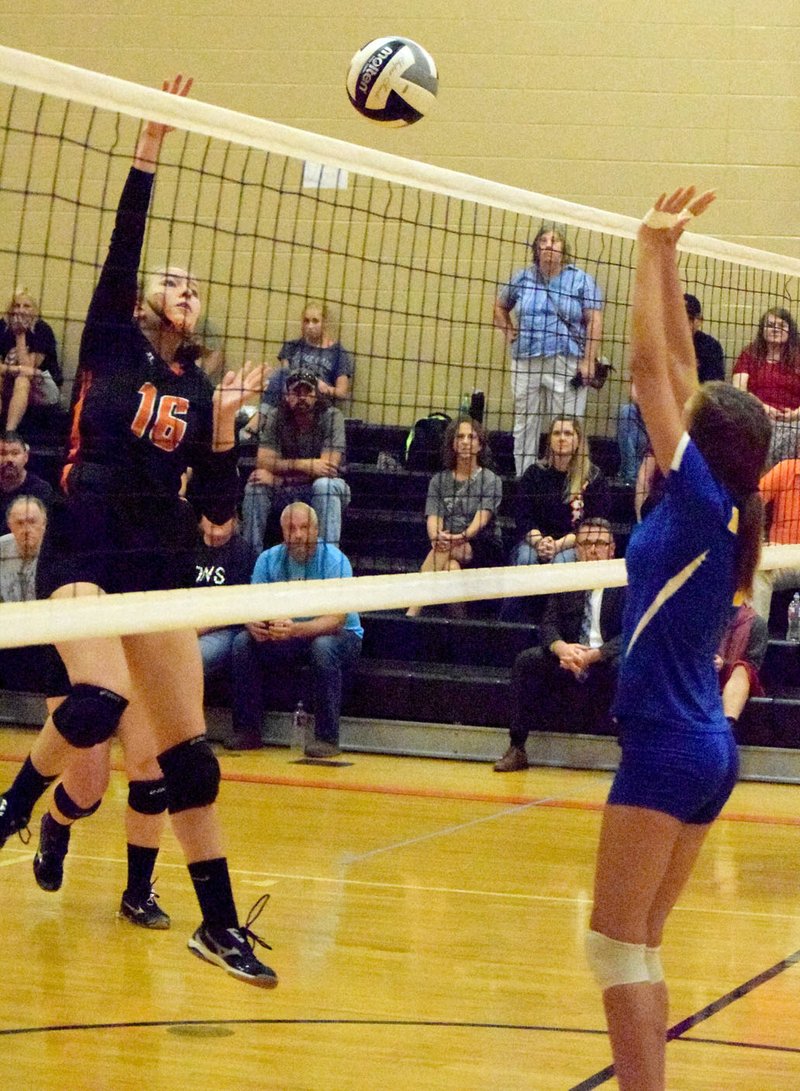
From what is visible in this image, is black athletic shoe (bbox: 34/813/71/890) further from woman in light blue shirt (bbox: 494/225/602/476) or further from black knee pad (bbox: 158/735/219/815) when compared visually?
woman in light blue shirt (bbox: 494/225/602/476)

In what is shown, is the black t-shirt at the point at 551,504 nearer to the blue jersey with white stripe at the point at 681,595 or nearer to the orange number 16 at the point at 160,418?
the orange number 16 at the point at 160,418

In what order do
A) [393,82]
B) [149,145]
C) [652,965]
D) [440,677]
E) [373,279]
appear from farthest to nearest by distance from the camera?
[373,279] → [440,677] → [393,82] → [149,145] → [652,965]

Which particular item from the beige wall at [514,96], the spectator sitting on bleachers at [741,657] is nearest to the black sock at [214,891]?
the spectator sitting on bleachers at [741,657]

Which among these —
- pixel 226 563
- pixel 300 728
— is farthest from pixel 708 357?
pixel 300 728

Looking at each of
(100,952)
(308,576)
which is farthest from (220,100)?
(100,952)

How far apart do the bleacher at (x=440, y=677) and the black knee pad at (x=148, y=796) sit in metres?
3.36

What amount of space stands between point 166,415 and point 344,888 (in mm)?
2559

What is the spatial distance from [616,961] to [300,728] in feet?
20.5

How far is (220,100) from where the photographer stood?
1236 cm

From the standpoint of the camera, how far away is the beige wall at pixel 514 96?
11.3m

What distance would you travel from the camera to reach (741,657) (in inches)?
316

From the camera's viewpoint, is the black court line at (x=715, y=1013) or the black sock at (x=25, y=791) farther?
the black sock at (x=25, y=791)

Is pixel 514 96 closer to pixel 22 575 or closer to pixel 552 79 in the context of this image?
pixel 552 79

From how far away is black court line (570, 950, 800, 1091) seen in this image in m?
4.10
